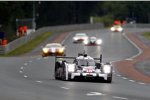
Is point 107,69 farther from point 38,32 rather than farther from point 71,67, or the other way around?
point 38,32

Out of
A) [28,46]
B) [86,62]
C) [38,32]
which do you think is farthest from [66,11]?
[86,62]

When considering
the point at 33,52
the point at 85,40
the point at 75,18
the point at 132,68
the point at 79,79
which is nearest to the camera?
the point at 79,79

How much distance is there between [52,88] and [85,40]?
53.9 meters

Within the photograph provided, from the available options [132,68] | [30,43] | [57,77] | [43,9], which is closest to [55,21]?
[43,9]

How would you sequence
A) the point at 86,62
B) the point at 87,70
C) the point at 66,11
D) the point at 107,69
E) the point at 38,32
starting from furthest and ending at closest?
1. the point at 66,11
2. the point at 38,32
3. the point at 86,62
4. the point at 107,69
5. the point at 87,70

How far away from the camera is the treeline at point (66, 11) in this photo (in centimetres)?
12119

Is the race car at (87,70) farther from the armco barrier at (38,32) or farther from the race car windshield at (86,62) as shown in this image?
the armco barrier at (38,32)

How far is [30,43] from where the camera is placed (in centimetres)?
7956

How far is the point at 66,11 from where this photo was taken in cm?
16188

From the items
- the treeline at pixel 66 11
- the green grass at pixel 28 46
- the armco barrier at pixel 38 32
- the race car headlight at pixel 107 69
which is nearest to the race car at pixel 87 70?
the race car headlight at pixel 107 69

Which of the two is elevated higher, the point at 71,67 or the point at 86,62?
the point at 86,62

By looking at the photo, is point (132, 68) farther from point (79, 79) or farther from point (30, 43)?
point (30, 43)

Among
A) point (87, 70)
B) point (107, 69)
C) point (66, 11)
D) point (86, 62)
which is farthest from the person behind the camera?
point (66, 11)

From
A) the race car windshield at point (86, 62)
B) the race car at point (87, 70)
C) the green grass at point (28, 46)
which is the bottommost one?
the green grass at point (28, 46)
